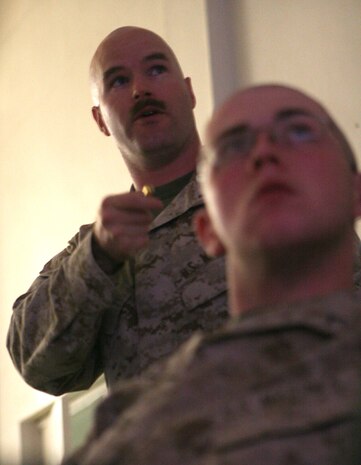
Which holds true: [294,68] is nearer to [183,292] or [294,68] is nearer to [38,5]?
[183,292]

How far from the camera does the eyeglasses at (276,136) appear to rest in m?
0.83

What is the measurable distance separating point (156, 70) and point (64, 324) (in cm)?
44

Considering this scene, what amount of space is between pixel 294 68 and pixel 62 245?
95cm

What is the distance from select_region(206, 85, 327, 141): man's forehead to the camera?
2.80 ft

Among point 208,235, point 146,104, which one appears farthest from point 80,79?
point 208,235

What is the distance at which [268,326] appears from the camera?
72 cm

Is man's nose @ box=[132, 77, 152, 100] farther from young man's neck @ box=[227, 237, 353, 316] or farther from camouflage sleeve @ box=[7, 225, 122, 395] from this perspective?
young man's neck @ box=[227, 237, 353, 316]

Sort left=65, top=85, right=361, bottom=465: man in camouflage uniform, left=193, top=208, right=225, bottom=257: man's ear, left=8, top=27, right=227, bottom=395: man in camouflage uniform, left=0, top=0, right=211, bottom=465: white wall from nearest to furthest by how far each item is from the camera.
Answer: left=65, top=85, right=361, bottom=465: man in camouflage uniform → left=193, top=208, right=225, bottom=257: man's ear → left=8, top=27, right=227, bottom=395: man in camouflage uniform → left=0, top=0, right=211, bottom=465: white wall

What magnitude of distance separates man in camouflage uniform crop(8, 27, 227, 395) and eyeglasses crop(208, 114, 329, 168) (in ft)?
0.66

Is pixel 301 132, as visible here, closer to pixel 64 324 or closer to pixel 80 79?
pixel 64 324

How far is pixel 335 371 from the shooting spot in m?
0.69

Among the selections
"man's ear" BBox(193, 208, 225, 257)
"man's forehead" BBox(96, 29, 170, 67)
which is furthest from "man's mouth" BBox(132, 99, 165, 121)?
"man's ear" BBox(193, 208, 225, 257)

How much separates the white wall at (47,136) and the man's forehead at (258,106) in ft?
4.43

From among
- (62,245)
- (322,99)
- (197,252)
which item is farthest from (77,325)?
(62,245)
